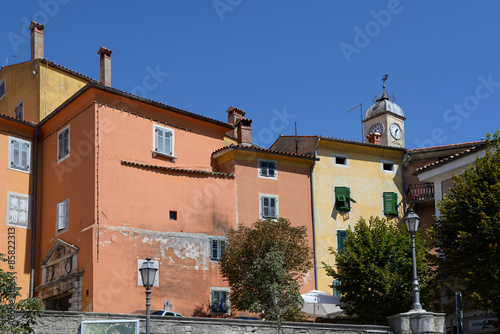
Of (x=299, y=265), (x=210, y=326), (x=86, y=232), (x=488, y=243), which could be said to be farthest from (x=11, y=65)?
(x=488, y=243)

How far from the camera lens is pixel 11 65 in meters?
41.8

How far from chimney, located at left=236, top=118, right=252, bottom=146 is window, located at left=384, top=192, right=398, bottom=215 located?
8.31 metres

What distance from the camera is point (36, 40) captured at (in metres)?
40.0

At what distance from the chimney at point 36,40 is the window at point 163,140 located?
402 inches

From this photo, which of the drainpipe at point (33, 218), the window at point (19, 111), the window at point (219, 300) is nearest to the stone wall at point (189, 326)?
the window at point (219, 300)

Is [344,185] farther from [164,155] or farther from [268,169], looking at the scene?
[164,155]

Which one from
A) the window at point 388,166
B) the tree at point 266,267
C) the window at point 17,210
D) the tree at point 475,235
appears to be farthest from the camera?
the window at point 388,166

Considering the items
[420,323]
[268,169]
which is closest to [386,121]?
[268,169]

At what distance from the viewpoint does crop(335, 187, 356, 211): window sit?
128 ft

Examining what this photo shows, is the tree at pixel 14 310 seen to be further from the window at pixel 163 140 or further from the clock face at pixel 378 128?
the clock face at pixel 378 128

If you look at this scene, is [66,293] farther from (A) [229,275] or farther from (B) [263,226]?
(B) [263,226]

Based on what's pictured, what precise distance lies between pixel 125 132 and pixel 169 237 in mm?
5157

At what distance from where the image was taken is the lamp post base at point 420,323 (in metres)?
20.2

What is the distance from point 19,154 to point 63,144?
7.80 ft
